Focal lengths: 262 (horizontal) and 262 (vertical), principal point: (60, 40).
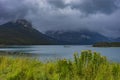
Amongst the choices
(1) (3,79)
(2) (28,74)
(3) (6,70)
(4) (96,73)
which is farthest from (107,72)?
(3) (6,70)

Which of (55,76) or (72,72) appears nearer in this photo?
(55,76)

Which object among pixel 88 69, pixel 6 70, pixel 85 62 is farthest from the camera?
pixel 6 70

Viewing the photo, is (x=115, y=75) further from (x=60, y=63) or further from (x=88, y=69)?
(x=60, y=63)

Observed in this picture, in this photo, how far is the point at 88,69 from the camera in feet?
32.3

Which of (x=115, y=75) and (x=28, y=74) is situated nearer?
(x=28, y=74)

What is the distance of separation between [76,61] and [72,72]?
2.14ft

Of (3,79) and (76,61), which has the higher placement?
(76,61)

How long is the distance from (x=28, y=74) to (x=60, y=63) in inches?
74.4

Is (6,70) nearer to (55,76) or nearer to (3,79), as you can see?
(3,79)

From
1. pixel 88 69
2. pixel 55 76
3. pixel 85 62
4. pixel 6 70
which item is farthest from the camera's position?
pixel 6 70

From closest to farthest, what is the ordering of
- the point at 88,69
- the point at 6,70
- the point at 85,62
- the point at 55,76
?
the point at 55,76
the point at 88,69
the point at 85,62
the point at 6,70

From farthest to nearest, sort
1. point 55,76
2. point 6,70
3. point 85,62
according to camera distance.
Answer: point 6,70
point 85,62
point 55,76

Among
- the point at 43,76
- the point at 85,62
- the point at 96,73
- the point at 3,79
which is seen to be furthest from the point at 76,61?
the point at 3,79

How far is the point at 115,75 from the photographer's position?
10117mm
